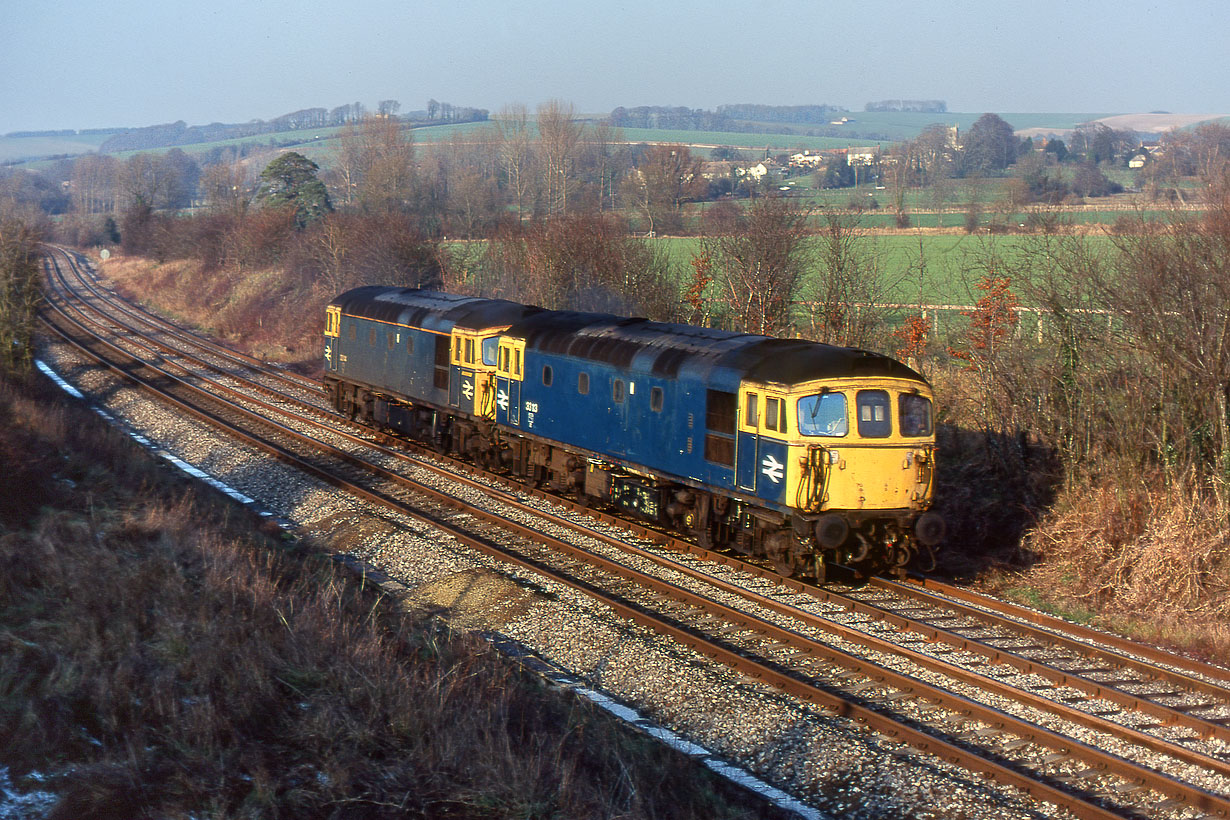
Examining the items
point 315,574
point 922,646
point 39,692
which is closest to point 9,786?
point 39,692

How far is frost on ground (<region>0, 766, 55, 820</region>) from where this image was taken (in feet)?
22.5

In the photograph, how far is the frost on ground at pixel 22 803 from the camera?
6.85m

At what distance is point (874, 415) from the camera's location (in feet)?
44.4

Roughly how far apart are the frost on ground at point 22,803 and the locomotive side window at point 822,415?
8990 millimetres

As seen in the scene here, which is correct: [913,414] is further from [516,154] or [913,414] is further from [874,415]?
[516,154]

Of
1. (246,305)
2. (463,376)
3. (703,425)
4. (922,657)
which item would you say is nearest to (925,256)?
(463,376)

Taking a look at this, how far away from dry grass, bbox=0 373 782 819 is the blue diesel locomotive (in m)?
4.57

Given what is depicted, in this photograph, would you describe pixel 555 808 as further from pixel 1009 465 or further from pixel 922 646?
pixel 1009 465

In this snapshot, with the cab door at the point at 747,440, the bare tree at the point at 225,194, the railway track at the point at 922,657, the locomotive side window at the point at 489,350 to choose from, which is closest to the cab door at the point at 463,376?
the locomotive side window at the point at 489,350

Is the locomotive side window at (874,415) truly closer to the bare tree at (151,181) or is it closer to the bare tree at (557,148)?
the bare tree at (557,148)

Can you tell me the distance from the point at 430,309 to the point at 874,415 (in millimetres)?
11893

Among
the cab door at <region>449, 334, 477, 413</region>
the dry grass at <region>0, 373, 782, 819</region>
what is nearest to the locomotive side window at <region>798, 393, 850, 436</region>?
the dry grass at <region>0, 373, 782, 819</region>

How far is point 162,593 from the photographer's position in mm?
11391

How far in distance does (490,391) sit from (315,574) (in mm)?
6838
